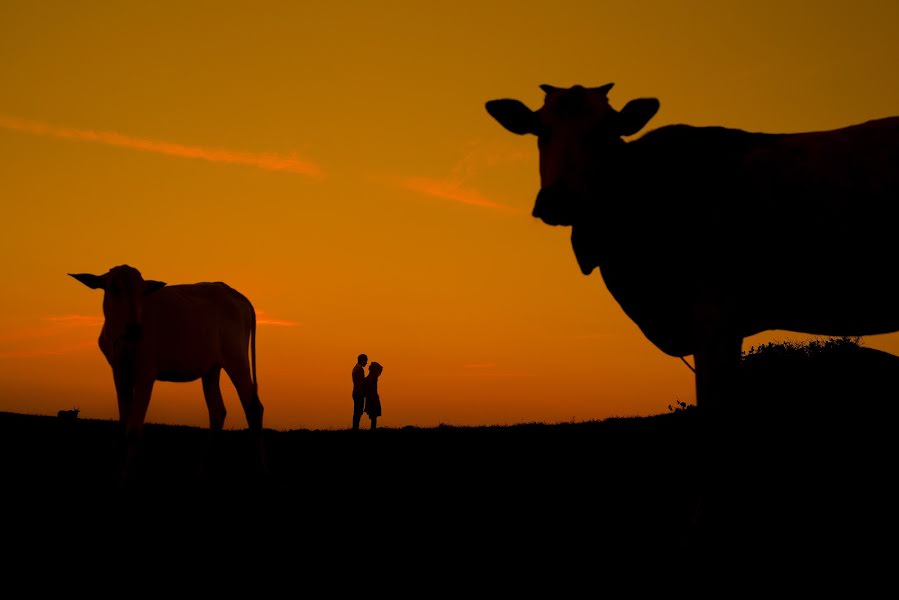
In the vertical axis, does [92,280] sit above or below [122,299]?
above

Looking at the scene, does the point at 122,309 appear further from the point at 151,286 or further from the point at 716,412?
the point at 716,412

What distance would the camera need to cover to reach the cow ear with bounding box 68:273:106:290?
1195 cm

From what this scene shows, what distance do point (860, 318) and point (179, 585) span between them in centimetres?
576

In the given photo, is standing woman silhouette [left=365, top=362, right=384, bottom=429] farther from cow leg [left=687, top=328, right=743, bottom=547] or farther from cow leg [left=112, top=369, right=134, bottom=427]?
cow leg [left=687, top=328, right=743, bottom=547]

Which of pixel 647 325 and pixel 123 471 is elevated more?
pixel 647 325

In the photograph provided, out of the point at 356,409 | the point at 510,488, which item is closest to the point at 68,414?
the point at 356,409

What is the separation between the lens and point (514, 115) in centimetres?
725

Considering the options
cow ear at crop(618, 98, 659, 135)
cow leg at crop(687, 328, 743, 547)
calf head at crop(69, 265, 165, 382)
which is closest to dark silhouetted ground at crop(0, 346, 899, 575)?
cow leg at crop(687, 328, 743, 547)

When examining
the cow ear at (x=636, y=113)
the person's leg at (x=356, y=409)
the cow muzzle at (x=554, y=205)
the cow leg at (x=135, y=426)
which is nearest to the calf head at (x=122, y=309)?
the cow leg at (x=135, y=426)

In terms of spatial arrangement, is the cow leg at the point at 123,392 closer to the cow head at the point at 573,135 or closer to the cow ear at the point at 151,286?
the cow ear at the point at 151,286

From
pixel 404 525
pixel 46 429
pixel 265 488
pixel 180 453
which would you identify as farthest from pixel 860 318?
pixel 46 429

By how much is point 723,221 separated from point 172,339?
8627 mm

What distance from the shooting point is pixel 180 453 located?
14.2m

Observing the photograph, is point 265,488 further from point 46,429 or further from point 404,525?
point 46,429
